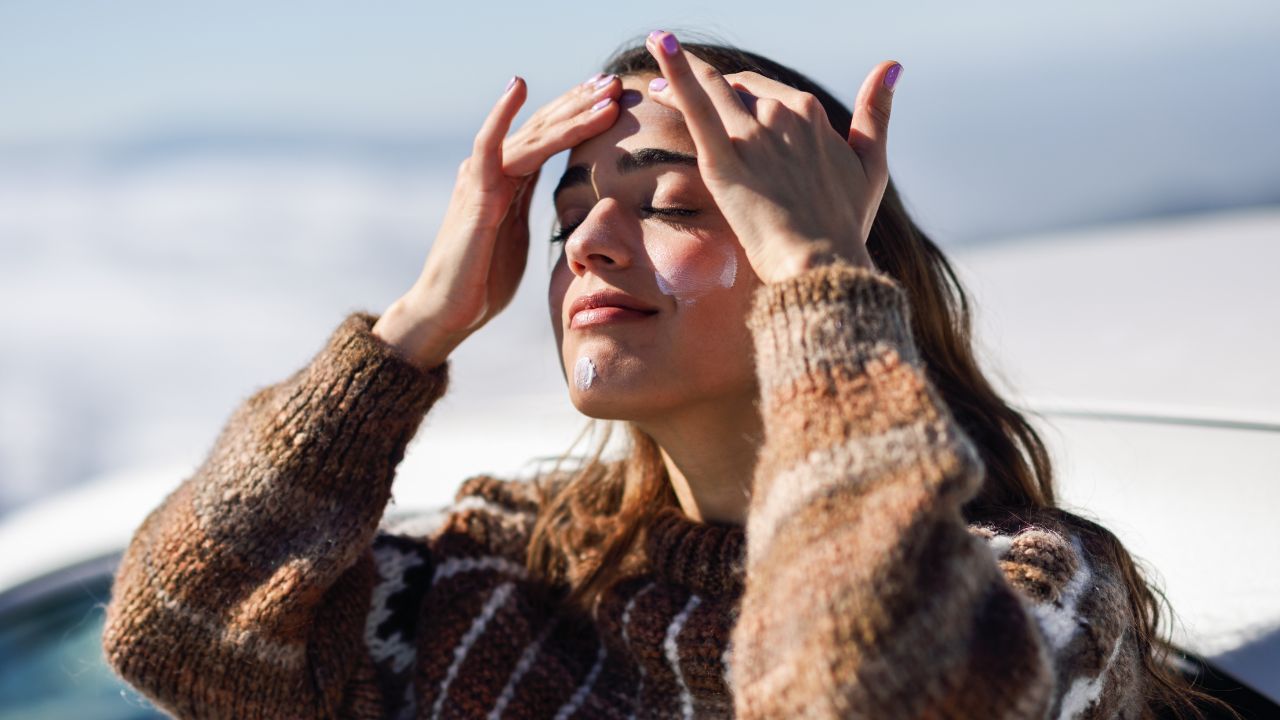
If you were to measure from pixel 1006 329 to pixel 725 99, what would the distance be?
8.15 ft

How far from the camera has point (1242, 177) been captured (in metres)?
11.5

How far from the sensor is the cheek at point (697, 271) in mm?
1568

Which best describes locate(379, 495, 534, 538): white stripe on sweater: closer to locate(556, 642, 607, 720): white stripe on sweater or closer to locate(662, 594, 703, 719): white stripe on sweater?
locate(556, 642, 607, 720): white stripe on sweater

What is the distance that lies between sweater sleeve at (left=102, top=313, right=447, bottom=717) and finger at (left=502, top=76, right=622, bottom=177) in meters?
0.34

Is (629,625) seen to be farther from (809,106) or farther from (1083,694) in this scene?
(809,106)

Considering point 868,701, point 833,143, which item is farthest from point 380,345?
point 868,701

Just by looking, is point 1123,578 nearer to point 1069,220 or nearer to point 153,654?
point 153,654

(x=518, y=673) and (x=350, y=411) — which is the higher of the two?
(x=350, y=411)

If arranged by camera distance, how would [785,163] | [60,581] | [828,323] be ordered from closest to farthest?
[828,323]
[785,163]
[60,581]

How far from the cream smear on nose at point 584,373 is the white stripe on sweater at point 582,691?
46 cm

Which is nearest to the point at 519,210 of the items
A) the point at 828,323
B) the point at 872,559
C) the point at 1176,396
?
the point at 828,323

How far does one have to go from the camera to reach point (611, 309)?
1.58 metres

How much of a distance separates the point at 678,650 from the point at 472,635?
13.9 inches

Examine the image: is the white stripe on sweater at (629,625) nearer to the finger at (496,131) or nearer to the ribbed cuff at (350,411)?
the ribbed cuff at (350,411)
